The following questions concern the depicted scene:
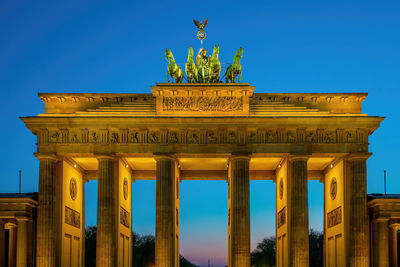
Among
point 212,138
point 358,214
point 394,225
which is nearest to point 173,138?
point 212,138

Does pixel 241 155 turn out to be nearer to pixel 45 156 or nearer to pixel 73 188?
pixel 73 188

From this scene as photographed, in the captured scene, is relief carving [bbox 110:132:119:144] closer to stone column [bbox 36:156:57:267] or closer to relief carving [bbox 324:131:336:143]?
stone column [bbox 36:156:57:267]

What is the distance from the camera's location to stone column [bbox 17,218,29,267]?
52.5 meters

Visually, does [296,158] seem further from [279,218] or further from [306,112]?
[279,218]

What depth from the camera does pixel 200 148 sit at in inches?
2122

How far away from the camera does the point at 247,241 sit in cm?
5244

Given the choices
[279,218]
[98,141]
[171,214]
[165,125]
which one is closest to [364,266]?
[279,218]

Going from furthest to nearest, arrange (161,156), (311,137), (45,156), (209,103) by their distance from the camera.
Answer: (209,103) → (311,137) → (161,156) → (45,156)

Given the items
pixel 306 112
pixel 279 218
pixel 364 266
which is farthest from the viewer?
pixel 279 218

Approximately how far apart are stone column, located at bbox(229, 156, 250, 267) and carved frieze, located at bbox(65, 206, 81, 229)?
607 inches

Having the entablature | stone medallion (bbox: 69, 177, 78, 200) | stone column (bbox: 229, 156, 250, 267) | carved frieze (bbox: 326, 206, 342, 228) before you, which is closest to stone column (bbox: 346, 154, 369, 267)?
carved frieze (bbox: 326, 206, 342, 228)

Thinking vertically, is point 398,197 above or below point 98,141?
below

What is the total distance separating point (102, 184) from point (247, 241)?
14030mm

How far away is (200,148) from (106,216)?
10.4m
